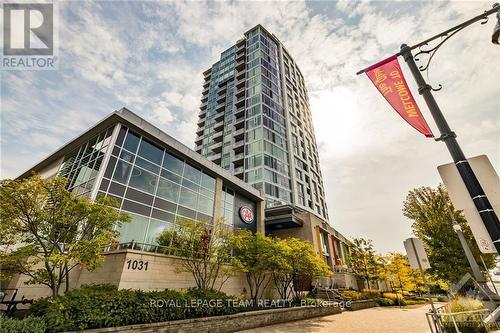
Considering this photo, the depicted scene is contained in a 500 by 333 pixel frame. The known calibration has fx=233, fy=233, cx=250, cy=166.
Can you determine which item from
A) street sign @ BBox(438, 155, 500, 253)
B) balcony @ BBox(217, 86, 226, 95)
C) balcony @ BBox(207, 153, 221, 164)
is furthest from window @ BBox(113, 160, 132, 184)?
balcony @ BBox(217, 86, 226, 95)

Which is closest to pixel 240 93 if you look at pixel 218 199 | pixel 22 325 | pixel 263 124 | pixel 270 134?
pixel 263 124

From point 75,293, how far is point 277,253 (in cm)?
1143

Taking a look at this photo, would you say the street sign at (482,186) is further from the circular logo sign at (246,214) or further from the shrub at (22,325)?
the circular logo sign at (246,214)

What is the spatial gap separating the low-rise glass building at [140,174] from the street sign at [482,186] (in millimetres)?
13649

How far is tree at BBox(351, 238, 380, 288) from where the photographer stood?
31.5 m

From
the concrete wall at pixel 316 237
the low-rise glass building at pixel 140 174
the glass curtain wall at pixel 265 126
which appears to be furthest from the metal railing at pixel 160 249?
the glass curtain wall at pixel 265 126

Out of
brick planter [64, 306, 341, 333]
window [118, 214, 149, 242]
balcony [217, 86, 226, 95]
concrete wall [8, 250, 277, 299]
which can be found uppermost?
balcony [217, 86, 226, 95]

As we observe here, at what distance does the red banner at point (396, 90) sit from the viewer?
572 cm

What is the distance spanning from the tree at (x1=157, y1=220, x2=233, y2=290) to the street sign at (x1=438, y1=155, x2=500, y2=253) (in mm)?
12335

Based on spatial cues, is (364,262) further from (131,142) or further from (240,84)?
(240,84)

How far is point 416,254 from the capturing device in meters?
7.72

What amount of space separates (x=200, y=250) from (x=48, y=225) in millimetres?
7542

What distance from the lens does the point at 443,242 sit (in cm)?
2044

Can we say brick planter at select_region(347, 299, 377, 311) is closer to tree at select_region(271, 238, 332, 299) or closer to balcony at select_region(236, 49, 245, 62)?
tree at select_region(271, 238, 332, 299)
